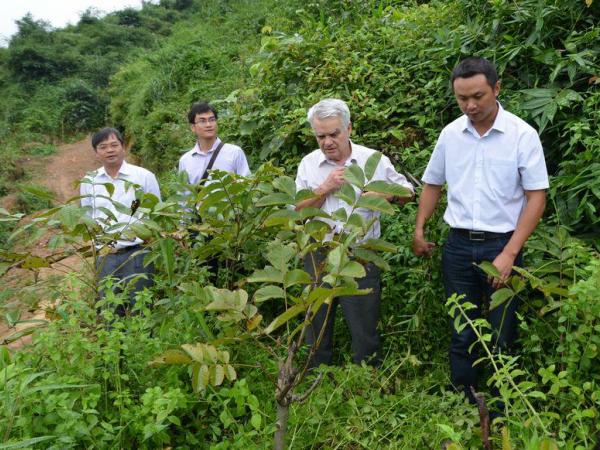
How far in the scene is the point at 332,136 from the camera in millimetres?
2730

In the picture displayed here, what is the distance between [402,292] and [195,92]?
24.6 ft

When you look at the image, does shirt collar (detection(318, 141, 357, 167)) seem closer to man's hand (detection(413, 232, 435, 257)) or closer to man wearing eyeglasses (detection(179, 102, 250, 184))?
man's hand (detection(413, 232, 435, 257))

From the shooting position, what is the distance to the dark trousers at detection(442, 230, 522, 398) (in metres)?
2.55

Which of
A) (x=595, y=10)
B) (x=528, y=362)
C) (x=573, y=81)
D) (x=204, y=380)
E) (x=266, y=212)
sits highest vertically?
(x=595, y=10)

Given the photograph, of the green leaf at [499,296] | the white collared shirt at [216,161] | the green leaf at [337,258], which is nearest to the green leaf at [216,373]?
the green leaf at [337,258]

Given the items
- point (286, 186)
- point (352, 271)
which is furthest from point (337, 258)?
point (286, 186)

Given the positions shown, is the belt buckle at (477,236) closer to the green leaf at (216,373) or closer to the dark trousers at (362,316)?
the dark trousers at (362,316)

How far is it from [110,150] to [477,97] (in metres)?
2.51

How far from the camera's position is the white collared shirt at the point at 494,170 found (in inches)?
97.0

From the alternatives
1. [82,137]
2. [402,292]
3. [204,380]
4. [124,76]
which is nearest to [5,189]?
[124,76]

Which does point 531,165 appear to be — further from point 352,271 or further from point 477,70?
point 352,271

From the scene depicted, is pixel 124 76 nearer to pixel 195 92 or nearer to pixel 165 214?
pixel 195 92

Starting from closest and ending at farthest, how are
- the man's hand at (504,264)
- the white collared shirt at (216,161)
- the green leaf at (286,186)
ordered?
the green leaf at (286,186)
the man's hand at (504,264)
the white collared shirt at (216,161)

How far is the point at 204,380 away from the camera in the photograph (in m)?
1.70
